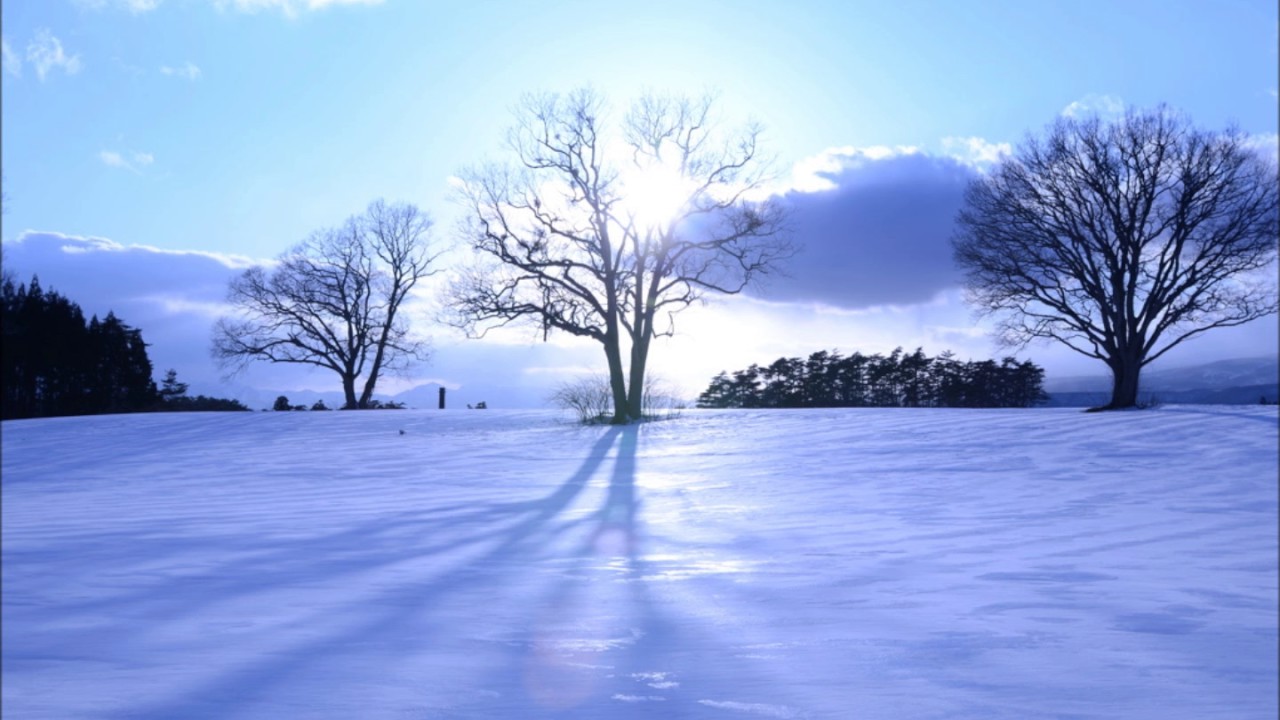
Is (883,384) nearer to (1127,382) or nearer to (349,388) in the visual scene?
(1127,382)

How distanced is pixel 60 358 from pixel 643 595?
3.24 m

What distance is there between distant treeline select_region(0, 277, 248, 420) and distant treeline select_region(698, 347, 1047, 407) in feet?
81.3

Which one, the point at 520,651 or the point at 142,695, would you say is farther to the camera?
the point at 520,651

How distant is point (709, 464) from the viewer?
13758 mm

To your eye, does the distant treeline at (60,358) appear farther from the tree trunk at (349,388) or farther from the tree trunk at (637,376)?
the tree trunk at (349,388)

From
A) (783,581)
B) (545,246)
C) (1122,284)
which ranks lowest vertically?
(783,581)

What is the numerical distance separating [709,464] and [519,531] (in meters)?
6.83

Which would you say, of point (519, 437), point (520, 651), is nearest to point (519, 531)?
point (520, 651)

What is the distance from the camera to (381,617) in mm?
4184

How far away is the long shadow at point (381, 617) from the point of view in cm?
288

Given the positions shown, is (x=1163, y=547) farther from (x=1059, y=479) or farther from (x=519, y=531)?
(x=519, y=531)

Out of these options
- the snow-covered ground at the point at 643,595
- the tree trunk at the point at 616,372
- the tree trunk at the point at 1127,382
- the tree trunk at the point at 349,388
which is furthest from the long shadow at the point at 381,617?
the tree trunk at the point at 349,388

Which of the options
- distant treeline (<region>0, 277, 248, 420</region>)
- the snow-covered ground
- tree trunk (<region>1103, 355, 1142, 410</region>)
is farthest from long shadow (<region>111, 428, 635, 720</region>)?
tree trunk (<region>1103, 355, 1142, 410</region>)

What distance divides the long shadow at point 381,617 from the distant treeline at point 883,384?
21805 mm
